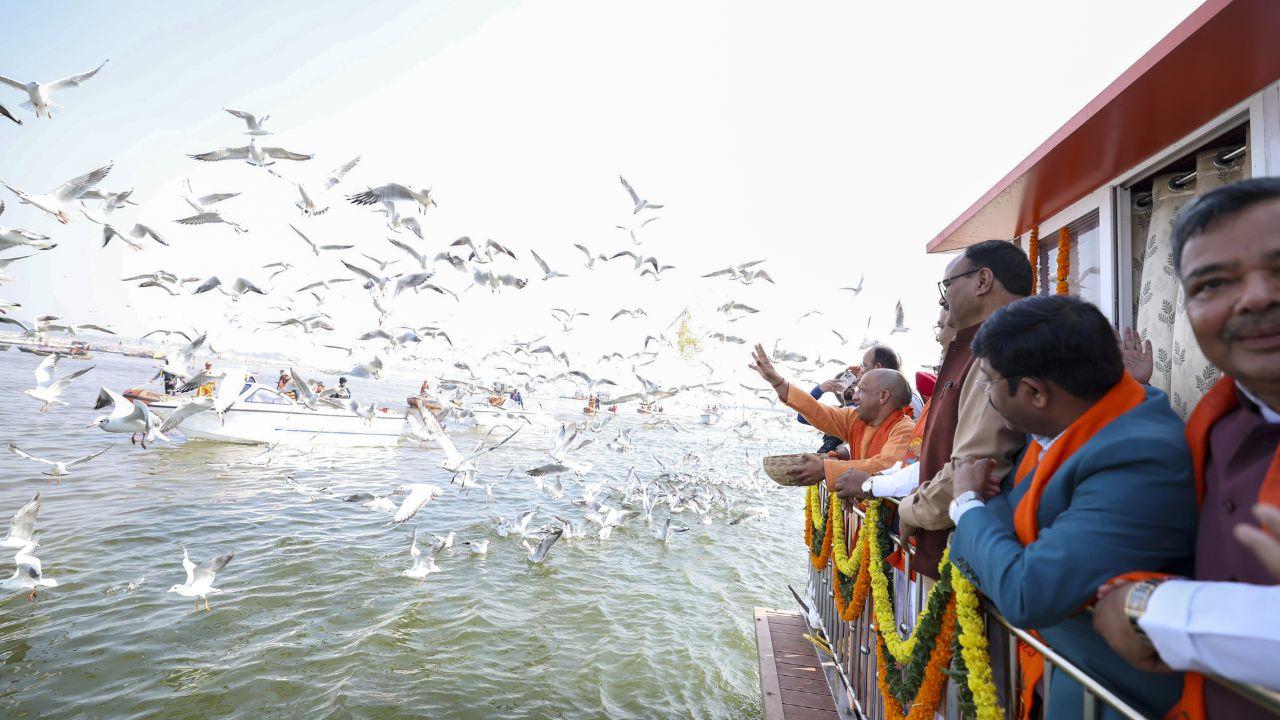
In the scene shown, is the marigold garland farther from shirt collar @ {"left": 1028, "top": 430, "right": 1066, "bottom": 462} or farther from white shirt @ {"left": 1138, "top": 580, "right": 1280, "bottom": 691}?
white shirt @ {"left": 1138, "top": 580, "right": 1280, "bottom": 691}

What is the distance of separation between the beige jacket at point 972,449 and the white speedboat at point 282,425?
16.1 metres

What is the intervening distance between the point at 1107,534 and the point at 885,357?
133 inches

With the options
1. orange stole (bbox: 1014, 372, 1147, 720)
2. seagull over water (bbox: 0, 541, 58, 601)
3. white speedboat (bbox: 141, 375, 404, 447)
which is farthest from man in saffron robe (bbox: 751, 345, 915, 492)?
white speedboat (bbox: 141, 375, 404, 447)

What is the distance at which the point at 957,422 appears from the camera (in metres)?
2.25

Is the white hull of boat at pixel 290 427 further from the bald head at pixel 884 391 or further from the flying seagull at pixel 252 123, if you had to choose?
the bald head at pixel 884 391

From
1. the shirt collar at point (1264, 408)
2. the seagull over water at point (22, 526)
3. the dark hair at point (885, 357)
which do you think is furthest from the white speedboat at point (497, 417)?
the shirt collar at point (1264, 408)

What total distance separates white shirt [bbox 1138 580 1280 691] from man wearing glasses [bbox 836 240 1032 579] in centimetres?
92

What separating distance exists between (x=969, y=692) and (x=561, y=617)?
5295 millimetres

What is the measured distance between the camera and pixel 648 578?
7.68 metres

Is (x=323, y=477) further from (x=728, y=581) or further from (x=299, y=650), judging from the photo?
(x=728, y=581)

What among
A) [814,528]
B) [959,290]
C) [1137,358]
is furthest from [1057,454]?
[814,528]

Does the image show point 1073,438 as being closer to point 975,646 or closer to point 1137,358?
point 975,646

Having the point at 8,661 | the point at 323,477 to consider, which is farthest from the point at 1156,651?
the point at 323,477

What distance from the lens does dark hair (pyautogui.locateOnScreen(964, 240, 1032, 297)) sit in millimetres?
2529
